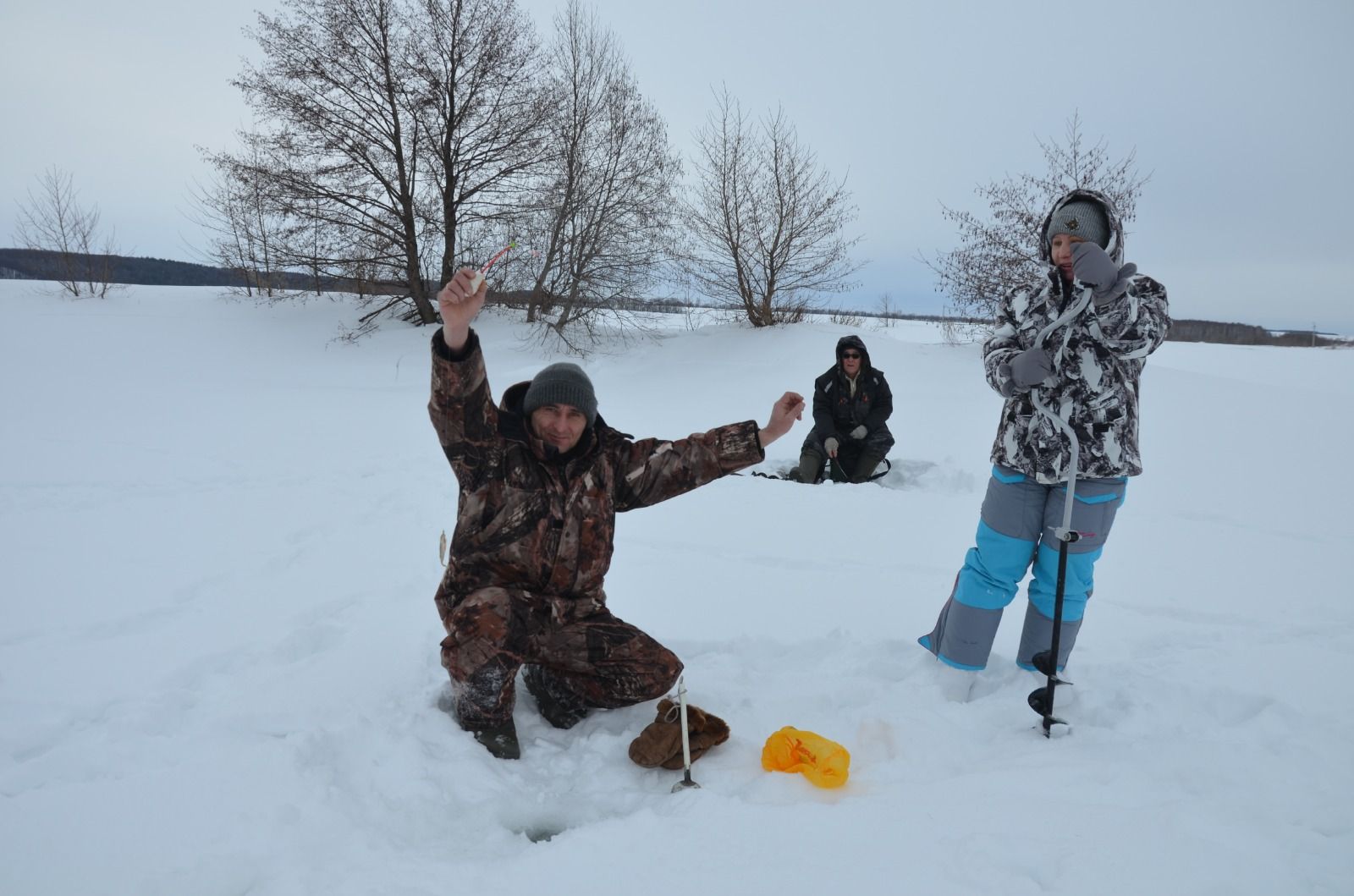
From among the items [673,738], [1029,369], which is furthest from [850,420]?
[673,738]

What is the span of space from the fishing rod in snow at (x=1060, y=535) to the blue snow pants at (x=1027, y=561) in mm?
50

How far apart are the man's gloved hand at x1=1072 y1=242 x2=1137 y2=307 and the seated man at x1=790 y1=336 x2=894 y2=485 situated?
13.0 ft

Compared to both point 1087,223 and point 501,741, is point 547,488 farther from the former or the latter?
point 1087,223

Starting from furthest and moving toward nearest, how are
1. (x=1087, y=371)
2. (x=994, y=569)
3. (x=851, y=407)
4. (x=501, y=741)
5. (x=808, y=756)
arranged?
(x=851, y=407) < (x=994, y=569) < (x=1087, y=371) < (x=501, y=741) < (x=808, y=756)

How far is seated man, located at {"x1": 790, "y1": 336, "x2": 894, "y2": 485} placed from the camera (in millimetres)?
6449

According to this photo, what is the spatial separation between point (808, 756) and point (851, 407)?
15.1 ft

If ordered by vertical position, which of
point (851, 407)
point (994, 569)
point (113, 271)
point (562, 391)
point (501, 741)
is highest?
point (113, 271)

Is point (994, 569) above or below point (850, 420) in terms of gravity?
below

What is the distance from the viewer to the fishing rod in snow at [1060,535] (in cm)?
248

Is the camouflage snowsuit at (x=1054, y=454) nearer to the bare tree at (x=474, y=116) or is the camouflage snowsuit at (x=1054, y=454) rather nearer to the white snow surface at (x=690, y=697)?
the white snow surface at (x=690, y=697)

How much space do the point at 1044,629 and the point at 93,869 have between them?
3069mm

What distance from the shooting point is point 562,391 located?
2500mm

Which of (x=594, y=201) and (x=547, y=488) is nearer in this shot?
(x=547, y=488)

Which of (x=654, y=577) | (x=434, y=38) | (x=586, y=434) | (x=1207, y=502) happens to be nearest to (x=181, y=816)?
(x=586, y=434)
